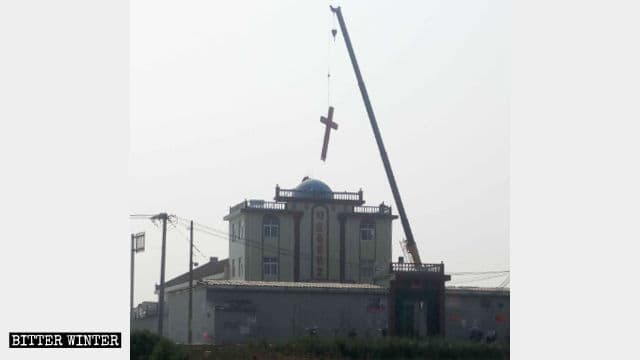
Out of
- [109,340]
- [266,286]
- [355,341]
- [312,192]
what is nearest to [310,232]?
[312,192]

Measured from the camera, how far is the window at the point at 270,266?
193ft

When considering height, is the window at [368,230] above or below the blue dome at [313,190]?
below

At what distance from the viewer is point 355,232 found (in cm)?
6006

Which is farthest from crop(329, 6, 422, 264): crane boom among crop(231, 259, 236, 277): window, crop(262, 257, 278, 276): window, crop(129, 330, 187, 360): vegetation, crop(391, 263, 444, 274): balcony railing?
crop(129, 330, 187, 360): vegetation

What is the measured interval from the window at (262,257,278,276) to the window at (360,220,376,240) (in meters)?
6.07

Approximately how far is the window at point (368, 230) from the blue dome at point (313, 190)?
287cm

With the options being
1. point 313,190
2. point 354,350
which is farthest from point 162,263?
point 313,190

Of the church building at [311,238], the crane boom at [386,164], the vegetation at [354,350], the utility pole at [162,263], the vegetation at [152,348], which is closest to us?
the vegetation at [152,348]

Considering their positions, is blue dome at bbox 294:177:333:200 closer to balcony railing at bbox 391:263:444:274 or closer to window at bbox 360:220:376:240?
window at bbox 360:220:376:240

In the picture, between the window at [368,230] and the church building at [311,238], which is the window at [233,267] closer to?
the church building at [311,238]

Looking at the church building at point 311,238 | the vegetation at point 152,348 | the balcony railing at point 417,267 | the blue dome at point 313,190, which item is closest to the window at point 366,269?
the church building at point 311,238

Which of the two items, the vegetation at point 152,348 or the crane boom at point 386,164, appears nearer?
the vegetation at point 152,348

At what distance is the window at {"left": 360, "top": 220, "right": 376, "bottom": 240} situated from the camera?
60.3m

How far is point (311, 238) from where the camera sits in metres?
59.4
